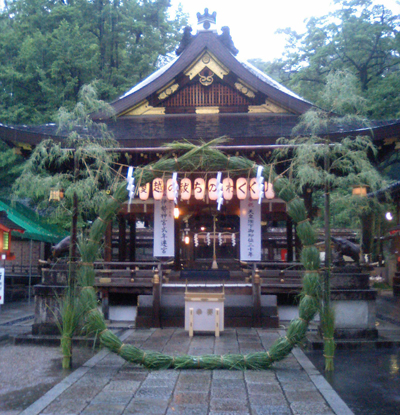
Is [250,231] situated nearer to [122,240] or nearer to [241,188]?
[241,188]

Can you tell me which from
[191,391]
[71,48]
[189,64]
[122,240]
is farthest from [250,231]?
[71,48]

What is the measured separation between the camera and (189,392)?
6648 mm

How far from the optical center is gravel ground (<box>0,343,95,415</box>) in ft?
20.9

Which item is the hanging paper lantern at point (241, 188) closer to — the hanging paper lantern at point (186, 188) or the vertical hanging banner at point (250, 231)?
the hanging paper lantern at point (186, 188)

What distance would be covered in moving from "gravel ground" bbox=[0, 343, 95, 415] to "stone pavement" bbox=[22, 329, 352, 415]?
0.22 meters

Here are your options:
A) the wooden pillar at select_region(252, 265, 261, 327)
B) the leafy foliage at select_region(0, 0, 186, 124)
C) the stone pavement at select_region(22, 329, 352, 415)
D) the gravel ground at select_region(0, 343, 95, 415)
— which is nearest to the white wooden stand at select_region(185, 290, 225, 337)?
the wooden pillar at select_region(252, 265, 261, 327)

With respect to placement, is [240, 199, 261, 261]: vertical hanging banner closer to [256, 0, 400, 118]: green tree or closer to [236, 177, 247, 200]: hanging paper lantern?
[236, 177, 247, 200]: hanging paper lantern

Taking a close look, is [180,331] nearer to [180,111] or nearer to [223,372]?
[223,372]

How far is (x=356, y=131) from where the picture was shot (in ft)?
40.9

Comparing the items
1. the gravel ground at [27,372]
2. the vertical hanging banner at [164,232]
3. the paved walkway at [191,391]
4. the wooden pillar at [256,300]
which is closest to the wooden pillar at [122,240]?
the vertical hanging banner at [164,232]

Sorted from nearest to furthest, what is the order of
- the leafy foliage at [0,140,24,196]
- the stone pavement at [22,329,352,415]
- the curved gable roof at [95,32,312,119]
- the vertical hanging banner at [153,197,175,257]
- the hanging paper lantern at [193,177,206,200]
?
the stone pavement at [22,329,352,415] → the hanging paper lantern at [193,177,206,200] → the vertical hanging banner at [153,197,175,257] → the curved gable roof at [95,32,312,119] → the leafy foliage at [0,140,24,196]

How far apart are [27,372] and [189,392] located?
114 inches

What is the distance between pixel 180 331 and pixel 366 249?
18.5 m

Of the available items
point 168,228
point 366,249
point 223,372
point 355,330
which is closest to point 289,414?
point 223,372
